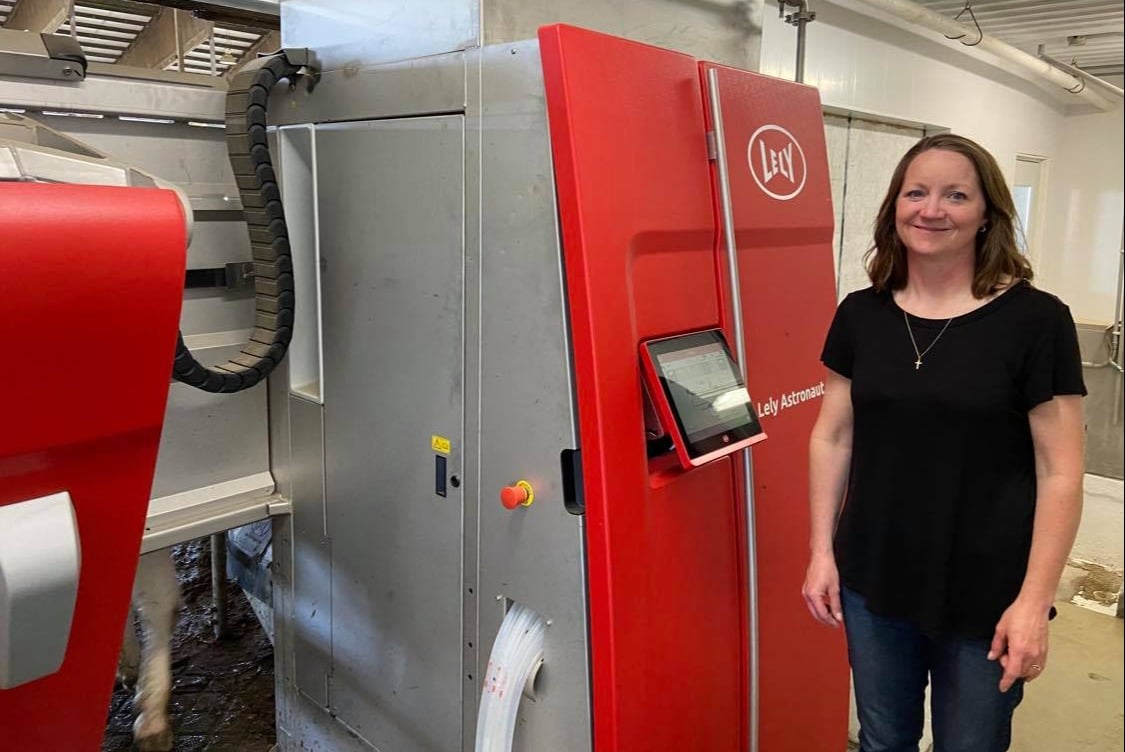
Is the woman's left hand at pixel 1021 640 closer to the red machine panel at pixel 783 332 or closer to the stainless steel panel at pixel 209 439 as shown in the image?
the red machine panel at pixel 783 332

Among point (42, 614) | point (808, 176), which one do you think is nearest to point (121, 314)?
point (42, 614)

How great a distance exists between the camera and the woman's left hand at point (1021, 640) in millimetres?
1314

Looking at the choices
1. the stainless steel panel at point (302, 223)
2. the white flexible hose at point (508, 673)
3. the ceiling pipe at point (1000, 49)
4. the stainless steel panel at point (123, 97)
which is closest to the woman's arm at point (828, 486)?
the white flexible hose at point (508, 673)

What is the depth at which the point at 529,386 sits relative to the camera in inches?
56.1

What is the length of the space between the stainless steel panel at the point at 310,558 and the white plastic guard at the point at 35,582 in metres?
0.86

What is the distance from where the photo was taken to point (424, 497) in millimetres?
1701

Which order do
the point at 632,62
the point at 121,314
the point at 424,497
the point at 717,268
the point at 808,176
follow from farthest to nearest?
the point at 808,176
the point at 424,497
the point at 717,268
the point at 632,62
the point at 121,314

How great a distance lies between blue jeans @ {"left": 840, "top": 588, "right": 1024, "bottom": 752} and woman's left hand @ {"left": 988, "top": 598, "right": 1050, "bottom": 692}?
0.14 ft

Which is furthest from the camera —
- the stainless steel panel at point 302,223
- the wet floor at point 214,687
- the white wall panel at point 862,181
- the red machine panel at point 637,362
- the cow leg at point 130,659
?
the white wall panel at point 862,181

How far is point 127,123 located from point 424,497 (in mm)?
1036

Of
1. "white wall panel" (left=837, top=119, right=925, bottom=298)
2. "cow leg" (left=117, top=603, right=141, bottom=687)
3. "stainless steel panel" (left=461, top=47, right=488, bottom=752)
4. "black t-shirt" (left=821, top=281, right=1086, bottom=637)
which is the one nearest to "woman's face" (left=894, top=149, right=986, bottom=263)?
"black t-shirt" (left=821, top=281, right=1086, bottom=637)

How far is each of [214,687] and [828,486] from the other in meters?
2.03

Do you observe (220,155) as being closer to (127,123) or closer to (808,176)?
(127,123)

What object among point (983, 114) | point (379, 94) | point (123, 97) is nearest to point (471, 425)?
point (379, 94)
